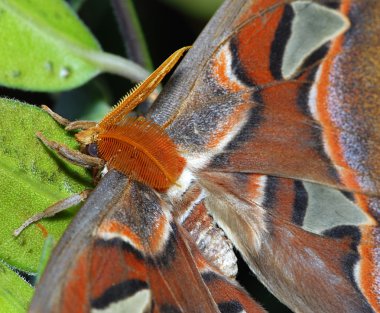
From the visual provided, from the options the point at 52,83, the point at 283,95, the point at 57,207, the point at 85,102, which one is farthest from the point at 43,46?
the point at 283,95

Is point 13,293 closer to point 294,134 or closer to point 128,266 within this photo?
point 128,266

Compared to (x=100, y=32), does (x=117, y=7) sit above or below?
above

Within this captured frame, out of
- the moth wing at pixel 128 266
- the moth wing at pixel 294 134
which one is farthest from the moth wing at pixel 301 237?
the moth wing at pixel 128 266

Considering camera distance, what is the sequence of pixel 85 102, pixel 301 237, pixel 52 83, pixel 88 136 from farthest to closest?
1. pixel 85 102
2. pixel 52 83
3. pixel 301 237
4. pixel 88 136

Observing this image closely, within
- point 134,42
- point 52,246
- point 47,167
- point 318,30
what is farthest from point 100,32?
point 52,246

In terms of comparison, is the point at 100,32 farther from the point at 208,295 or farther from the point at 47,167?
the point at 208,295

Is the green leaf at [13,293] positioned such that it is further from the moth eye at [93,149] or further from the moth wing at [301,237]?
the moth wing at [301,237]

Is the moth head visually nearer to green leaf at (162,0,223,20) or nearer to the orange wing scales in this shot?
the orange wing scales
